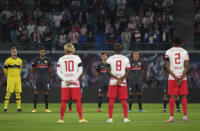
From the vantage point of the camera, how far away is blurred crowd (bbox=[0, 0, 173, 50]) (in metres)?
29.7

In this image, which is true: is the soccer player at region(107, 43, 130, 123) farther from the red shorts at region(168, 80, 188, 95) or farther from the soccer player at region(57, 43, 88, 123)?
the red shorts at region(168, 80, 188, 95)

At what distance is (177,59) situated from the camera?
15.4 metres

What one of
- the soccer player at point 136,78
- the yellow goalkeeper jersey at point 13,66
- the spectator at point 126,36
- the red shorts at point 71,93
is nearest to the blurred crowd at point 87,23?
the spectator at point 126,36

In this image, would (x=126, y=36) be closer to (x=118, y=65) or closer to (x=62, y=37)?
(x=62, y=37)

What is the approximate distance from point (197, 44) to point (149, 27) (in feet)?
9.57

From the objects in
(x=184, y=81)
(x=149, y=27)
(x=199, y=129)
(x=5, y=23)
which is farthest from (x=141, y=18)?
(x=199, y=129)

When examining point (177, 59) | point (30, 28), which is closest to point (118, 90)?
point (177, 59)

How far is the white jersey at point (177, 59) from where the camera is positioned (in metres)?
15.4

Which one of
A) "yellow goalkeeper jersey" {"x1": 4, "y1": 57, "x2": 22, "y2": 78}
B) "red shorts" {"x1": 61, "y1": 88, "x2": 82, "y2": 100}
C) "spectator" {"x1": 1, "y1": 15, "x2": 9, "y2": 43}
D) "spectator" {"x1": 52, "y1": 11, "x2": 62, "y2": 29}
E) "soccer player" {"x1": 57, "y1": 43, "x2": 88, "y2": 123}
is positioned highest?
"spectator" {"x1": 52, "y1": 11, "x2": 62, "y2": 29}

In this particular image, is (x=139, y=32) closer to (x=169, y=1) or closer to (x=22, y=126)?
(x=169, y=1)

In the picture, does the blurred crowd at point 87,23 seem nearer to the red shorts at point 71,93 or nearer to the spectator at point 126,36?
the spectator at point 126,36

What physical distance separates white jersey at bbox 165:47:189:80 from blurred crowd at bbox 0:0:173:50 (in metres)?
13.1

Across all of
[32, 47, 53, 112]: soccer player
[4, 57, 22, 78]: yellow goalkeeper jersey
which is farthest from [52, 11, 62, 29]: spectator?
[4, 57, 22, 78]: yellow goalkeeper jersey

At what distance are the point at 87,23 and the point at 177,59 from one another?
53.0ft
